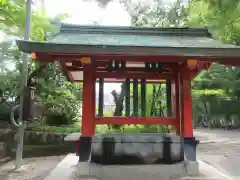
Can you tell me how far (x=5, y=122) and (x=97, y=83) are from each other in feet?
21.9

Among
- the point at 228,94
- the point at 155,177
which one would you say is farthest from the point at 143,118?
the point at 228,94

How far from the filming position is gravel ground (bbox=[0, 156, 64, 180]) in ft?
19.0

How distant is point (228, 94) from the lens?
16469 millimetres

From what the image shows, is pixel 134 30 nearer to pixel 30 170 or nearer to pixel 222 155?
pixel 30 170

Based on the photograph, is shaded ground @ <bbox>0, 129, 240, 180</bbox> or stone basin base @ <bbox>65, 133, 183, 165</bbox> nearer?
stone basin base @ <bbox>65, 133, 183, 165</bbox>

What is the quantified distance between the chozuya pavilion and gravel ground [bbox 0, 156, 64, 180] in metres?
2.16

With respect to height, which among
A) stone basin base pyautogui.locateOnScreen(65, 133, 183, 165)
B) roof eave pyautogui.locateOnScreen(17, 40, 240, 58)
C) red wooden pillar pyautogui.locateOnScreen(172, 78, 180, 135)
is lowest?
stone basin base pyautogui.locateOnScreen(65, 133, 183, 165)

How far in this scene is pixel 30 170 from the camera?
645 cm

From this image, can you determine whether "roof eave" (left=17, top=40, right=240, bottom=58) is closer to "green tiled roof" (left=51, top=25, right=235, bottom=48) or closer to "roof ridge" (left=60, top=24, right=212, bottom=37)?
"green tiled roof" (left=51, top=25, right=235, bottom=48)

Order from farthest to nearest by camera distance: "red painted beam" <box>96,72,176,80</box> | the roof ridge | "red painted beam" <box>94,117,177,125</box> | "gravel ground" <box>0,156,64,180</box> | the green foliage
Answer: the green foliage → "gravel ground" <box>0,156,64,180</box> → the roof ridge → "red painted beam" <box>96,72,176,80</box> → "red painted beam" <box>94,117,177,125</box>

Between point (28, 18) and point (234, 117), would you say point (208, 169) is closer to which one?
point (28, 18)

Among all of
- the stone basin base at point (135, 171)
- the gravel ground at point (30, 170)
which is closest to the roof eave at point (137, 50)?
the stone basin base at point (135, 171)

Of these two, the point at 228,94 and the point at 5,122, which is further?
the point at 228,94

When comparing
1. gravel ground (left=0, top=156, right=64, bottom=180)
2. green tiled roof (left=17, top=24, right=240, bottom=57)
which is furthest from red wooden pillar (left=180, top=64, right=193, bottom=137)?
gravel ground (left=0, top=156, right=64, bottom=180)
